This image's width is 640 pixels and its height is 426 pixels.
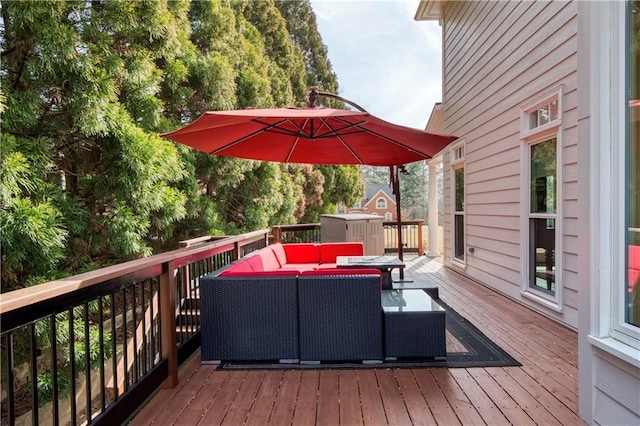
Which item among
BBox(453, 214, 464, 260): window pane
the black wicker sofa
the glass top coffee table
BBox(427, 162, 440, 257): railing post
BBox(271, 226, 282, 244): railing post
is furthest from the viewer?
BBox(427, 162, 440, 257): railing post

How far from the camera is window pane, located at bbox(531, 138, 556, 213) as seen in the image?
12.8 ft

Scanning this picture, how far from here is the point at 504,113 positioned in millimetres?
4938

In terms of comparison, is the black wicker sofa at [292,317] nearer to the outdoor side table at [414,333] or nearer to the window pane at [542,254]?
the outdoor side table at [414,333]

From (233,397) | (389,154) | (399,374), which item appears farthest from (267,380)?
(389,154)

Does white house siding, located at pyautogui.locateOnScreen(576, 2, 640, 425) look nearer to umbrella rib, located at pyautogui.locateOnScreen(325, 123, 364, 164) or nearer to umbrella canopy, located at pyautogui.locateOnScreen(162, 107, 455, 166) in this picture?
umbrella canopy, located at pyautogui.locateOnScreen(162, 107, 455, 166)

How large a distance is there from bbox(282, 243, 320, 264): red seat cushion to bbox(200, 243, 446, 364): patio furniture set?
2384 millimetres

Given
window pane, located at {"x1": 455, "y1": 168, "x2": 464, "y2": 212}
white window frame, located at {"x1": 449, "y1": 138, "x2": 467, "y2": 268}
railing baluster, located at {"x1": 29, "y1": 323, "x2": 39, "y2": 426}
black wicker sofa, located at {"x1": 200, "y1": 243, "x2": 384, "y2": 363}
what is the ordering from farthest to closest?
1. window pane, located at {"x1": 455, "y1": 168, "x2": 464, "y2": 212}
2. white window frame, located at {"x1": 449, "y1": 138, "x2": 467, "y2": 268}
3. black wicker sofa, located at {"x1": 200, "y1": 243, "x2": 384, "y2": 363}
4. railing baluster, located at {"x1": 29, "y1": 323, "x2": 39, "y2": 426}

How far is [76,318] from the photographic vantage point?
4.36 metres

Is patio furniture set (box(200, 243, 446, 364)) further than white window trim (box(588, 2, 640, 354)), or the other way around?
patio furniture set (box(200, 243, 446, 364))

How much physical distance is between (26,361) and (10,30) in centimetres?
364

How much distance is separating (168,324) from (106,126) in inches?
114

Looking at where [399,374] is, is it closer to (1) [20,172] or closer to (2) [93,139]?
(1) [20,172]

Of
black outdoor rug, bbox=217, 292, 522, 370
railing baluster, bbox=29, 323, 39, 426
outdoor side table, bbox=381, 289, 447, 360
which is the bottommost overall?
black outdoor rug, bbox=217, 292, 522, 370

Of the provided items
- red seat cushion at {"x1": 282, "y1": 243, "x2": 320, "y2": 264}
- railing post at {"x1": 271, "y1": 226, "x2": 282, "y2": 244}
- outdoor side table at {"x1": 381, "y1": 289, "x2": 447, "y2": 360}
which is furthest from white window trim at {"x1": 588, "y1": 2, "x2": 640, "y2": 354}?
railing post at {"x1": 271, "y1": 226, "x2": 282, "y2": 244}
